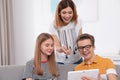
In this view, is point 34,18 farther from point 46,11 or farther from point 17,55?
point 17,55

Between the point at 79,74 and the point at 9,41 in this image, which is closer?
the point at 79,74

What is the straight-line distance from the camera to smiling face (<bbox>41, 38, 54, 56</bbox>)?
6.42ft

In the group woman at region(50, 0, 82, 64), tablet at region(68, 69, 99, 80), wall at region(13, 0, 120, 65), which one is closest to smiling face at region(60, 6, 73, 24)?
woman at region(50, 0, 82, 64)

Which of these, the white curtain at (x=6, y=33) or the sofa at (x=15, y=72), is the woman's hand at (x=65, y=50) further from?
the white curtain at (x=6, y=33)

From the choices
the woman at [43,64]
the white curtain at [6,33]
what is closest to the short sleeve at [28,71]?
the woman at [43,64]

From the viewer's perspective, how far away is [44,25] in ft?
11.4

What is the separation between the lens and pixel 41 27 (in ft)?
11.5

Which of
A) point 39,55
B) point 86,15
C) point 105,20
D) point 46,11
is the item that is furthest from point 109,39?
point 39,55

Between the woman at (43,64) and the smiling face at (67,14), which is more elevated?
the smiling face at (67,14)

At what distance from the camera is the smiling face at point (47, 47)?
1.96m

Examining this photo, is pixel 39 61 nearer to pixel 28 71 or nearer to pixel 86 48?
pixel 28 71

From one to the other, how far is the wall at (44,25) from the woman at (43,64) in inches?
45.3

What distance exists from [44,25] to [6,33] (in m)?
0.59

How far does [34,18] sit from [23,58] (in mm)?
679
